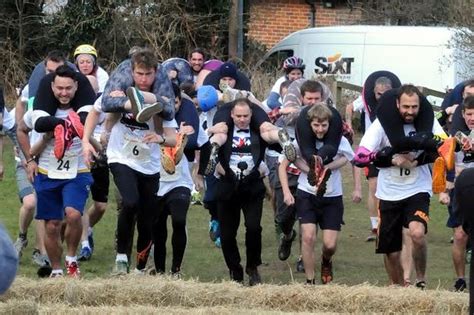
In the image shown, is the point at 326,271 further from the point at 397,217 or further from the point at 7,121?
the point at 7,121

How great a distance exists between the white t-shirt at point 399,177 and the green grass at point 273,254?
1166mm

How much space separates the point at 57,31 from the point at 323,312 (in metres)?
20.5

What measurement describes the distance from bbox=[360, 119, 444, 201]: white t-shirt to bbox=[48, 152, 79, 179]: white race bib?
2625mm

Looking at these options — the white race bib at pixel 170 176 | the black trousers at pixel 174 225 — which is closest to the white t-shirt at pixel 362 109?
the white race bib at pixel 170 176

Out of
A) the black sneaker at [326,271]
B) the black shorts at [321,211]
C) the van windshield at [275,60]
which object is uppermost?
the black shorts at [321,211]

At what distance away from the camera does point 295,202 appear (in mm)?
11086

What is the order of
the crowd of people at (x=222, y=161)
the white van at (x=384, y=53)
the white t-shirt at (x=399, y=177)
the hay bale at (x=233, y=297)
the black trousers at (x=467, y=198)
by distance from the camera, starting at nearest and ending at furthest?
the black trousers at (x=467, y=198) → the hay bale at (x=233, y=297) → the crowd of people at (x=222, y=161) → the white t-shirt at (x=399, y=177) → the white van at (x=384, y=53)

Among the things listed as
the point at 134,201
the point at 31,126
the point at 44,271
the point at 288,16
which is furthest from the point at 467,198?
the point at 288,16

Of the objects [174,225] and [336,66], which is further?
[336,66]

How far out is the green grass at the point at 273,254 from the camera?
1177 cm

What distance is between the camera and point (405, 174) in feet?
33.9

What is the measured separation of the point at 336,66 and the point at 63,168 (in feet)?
57.5

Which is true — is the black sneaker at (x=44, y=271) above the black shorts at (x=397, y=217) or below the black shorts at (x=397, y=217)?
below

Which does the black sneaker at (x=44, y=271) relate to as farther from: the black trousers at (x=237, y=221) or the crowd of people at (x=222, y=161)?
the black trousers at (x=237, y=221)
